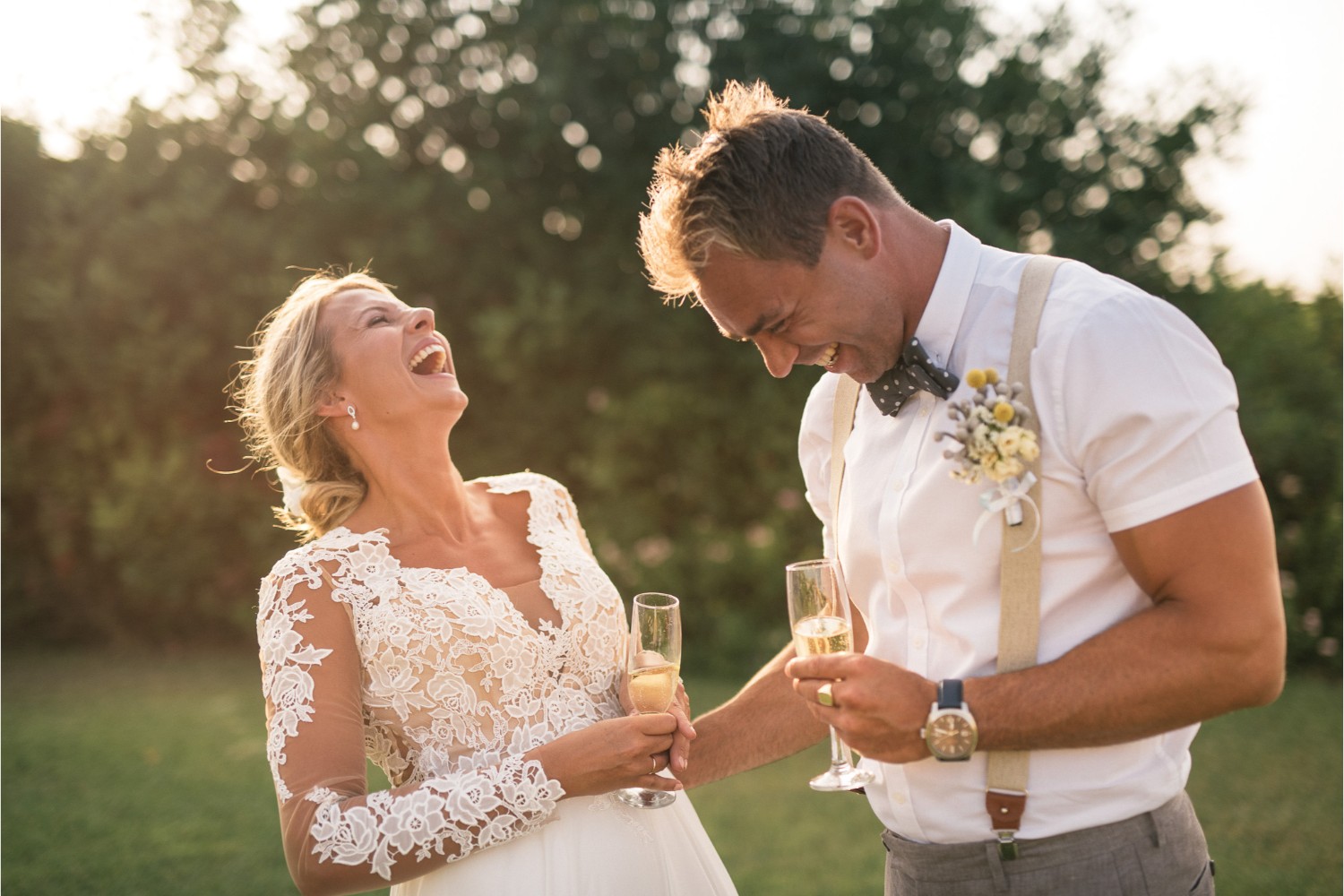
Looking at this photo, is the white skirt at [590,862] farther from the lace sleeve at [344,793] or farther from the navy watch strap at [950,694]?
the navy watch strap at [950,694]

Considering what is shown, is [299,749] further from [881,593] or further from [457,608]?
[881,593]

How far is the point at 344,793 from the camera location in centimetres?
263

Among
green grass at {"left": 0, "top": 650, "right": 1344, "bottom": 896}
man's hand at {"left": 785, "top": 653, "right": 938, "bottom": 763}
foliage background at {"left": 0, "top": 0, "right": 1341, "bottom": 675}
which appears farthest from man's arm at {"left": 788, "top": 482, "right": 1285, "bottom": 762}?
foliage background at {"left": 0, "top": 0, "right": 1341, "bottom": 675}

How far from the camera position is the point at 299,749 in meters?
2.63

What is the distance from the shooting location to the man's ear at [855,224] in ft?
7.30

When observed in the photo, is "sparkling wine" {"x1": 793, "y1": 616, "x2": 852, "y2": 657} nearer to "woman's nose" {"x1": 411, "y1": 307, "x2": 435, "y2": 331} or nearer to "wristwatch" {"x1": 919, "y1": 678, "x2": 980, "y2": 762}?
"wristwatch" {"x1": 919, "y1": 678, "x2": 980, "y2": 762}

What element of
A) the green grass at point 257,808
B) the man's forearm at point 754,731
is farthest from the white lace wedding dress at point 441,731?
the green grass at point 257,808

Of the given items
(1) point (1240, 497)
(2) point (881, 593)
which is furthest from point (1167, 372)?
(2) point (881, 593)

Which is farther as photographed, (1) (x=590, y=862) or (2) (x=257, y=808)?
(2) (x=257, y=808)

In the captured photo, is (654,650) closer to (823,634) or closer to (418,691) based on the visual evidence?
(823,634)

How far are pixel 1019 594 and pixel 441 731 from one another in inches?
60.2

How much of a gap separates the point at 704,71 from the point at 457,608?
6602mm

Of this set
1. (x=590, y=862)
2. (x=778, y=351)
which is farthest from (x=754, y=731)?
(x=778, y=351)

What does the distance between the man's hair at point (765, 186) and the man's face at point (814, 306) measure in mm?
29
